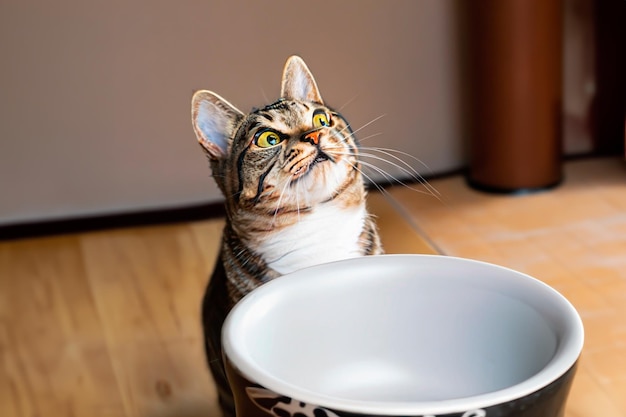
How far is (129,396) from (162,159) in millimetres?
515

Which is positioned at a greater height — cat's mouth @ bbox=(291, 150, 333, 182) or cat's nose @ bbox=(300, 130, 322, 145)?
cat's nose @ bbox=(300, 130, 322, 145)

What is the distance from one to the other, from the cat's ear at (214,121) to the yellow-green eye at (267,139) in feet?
0.08

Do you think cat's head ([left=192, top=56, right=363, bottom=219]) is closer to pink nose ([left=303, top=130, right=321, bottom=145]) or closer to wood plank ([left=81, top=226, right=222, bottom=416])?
pink nose ([left=303, top=130, right=321, bottom=145])

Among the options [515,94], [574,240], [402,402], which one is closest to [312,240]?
[402,402]

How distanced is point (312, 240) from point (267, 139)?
8 cm

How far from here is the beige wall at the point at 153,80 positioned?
115 cm

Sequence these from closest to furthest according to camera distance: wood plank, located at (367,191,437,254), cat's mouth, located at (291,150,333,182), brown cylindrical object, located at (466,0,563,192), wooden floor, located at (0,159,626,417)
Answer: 1. cat's mouth, located at (291,150,333,182)
2. wood plank, located at (367,191,437,254)
3. wooden floor, located at (0,159,626,417)
4. brown cylindrical object, located at (466,0,563,192)

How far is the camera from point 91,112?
1332 mm

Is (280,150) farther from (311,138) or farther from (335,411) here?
(335,411)

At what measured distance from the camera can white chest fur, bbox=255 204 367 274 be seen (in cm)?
55

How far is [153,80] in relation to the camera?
48.3 inches

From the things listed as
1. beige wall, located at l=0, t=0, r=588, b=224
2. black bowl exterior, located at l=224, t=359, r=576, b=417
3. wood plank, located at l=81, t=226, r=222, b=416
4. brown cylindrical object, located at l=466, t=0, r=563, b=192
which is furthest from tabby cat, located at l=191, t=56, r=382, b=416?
brown cylindrical object, located at l=466, t=0, r=563, b=192

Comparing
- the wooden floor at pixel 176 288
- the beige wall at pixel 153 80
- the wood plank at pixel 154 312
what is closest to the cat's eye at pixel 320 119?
the wooden floor at pixel 176 288

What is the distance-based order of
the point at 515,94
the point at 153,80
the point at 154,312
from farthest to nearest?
the point at 515,94 < the point at 153,80 < the point at 154,312
